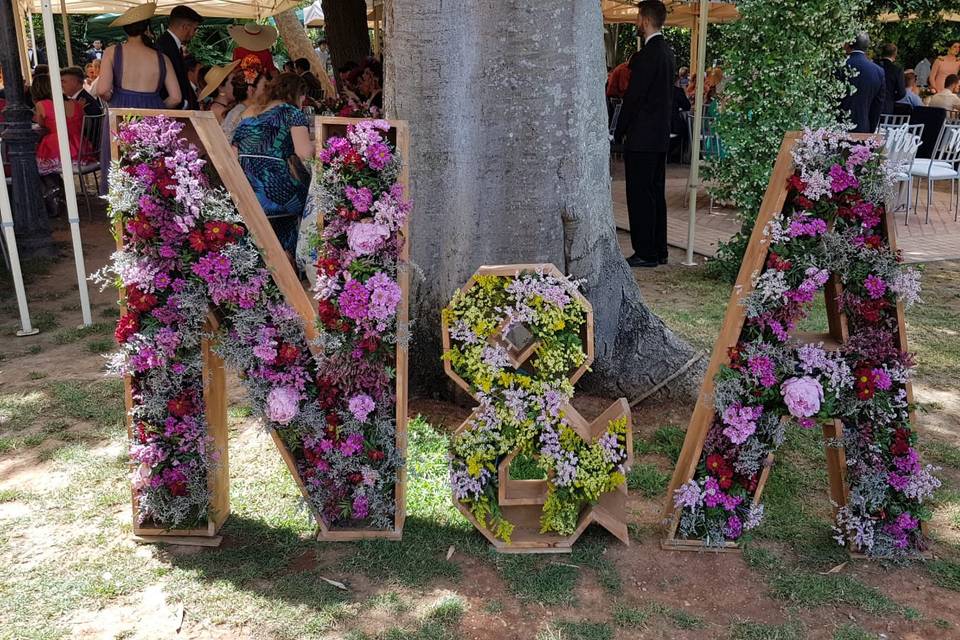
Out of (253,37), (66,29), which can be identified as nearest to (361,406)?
(253,37)

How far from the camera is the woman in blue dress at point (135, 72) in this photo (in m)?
6.44

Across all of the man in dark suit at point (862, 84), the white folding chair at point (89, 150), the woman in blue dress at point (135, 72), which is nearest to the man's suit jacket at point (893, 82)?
the man in dark suit at point (862, 84)

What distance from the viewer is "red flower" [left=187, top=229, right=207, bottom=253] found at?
9.47 feet

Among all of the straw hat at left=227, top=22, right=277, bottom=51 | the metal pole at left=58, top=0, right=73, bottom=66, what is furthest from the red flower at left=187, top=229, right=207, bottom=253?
the metal pole at left=58, top=0, right=73, bottom=66

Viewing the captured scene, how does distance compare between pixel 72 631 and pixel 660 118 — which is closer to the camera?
pixel 72 631

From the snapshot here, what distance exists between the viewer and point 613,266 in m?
4.57

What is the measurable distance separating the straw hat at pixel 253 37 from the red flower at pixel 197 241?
611 cm

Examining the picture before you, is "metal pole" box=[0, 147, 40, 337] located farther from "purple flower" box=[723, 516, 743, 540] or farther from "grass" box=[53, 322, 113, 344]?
"purple flower" box=[723, 516, 743, 540]

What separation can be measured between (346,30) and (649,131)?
18.5 feet

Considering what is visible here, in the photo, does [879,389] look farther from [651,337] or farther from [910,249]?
[910,249]

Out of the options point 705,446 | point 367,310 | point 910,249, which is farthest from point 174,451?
point 910,249

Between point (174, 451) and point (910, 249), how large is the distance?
7491 millimetres

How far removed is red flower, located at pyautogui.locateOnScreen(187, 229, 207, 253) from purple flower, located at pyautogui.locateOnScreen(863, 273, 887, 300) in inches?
94.8

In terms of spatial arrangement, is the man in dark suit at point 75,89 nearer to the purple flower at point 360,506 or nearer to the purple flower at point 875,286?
the purple flower at point 360,506
